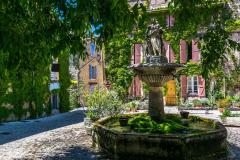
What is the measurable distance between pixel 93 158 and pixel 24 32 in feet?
18.5

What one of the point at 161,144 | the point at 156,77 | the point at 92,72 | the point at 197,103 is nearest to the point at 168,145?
the point at 161,144

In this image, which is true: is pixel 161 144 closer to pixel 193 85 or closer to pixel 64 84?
pixel 64 84

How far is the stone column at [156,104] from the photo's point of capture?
1137 centimetres

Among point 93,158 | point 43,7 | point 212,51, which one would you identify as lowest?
point 93,158

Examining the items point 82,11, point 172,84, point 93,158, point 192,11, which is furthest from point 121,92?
point 82,11

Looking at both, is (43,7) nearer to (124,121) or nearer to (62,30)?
(62,30)

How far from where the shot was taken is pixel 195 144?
28.2 ft

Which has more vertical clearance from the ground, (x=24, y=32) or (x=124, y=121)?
(x=24, y=32)

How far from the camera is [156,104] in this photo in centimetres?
1141

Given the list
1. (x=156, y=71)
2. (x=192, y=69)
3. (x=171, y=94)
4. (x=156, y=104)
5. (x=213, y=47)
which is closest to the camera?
(x=213, y=47)

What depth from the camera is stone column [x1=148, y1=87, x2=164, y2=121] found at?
37.3 ft

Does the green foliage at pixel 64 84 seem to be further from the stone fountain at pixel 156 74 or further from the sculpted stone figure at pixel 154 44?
the stone fountain at pixel 156 74

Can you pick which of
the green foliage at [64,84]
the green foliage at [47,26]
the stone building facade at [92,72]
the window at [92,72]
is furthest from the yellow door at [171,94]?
the green foliage at [47,26]

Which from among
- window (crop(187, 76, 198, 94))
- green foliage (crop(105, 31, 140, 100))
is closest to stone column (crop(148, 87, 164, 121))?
window (crop(187, 76, 198, 94))
